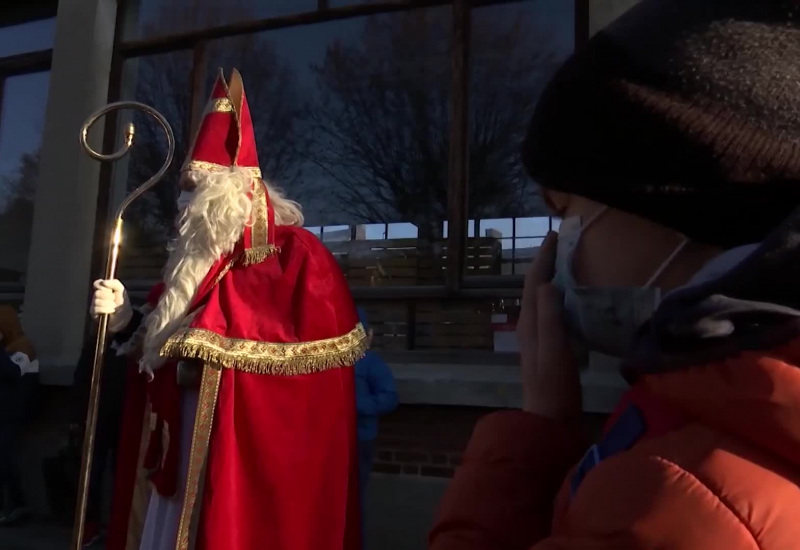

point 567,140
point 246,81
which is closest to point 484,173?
point 246,81

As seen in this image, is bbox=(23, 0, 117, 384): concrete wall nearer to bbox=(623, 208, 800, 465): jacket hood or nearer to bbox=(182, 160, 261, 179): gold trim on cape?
bbox=(182, 160, 261, 179): gold trim on cape

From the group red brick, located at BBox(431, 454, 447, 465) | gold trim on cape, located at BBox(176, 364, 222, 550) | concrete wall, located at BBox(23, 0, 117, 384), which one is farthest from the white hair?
concrete wall, located at BBox(23, 0, 117, 384)

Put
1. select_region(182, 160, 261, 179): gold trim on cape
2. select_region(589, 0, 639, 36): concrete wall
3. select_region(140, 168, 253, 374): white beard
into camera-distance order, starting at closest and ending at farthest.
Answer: select_region(140, 168, 253, 374): white beard
select_region(182, 160, 261, 179): gold trim on cape
select_region(589, 0, 639, 36): concrete wall

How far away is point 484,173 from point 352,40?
1406mm

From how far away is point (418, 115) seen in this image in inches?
198

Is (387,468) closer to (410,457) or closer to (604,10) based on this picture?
(410,457)

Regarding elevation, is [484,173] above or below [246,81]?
below

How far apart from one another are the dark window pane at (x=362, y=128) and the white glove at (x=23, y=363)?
2.02 meters

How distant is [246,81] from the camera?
562cm

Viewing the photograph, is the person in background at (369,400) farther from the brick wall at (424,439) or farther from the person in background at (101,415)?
the person in background at (101,415)

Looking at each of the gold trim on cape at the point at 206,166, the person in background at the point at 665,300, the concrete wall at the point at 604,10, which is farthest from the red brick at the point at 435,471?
the person in background at the point at 665,300

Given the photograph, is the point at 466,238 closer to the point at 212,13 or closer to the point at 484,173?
the point at 484,173

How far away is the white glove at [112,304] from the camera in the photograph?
288 cm

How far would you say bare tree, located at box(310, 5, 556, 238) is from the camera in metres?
4.76
